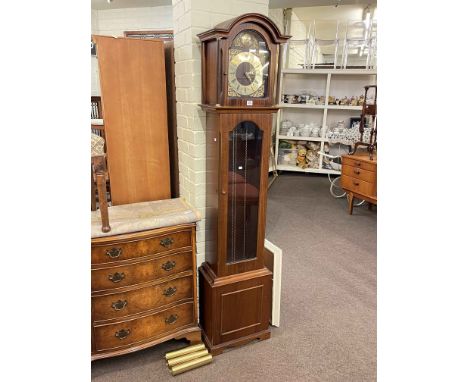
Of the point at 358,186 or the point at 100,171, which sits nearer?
the point at 100,171

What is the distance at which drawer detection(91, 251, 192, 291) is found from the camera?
1622mm

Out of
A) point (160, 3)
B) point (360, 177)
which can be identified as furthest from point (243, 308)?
point (160, 3)

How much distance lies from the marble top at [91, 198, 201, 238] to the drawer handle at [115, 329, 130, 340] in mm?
532

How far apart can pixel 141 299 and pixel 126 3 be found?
467cm

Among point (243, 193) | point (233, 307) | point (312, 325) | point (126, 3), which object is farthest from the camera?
point (126, 3)

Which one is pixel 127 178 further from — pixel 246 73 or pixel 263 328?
pixel 263 328

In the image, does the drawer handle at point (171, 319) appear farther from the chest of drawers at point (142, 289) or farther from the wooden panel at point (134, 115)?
the wooden panel at point (134, 115)

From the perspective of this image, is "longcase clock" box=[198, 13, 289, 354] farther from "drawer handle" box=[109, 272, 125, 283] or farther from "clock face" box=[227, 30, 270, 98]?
"drawer handle" box=[109, 272, 125, 283]

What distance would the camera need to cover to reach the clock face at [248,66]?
5.01 feet

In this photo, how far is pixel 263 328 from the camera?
202 centimetres

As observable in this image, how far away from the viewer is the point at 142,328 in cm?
178

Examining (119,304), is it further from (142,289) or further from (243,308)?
(243,308)
